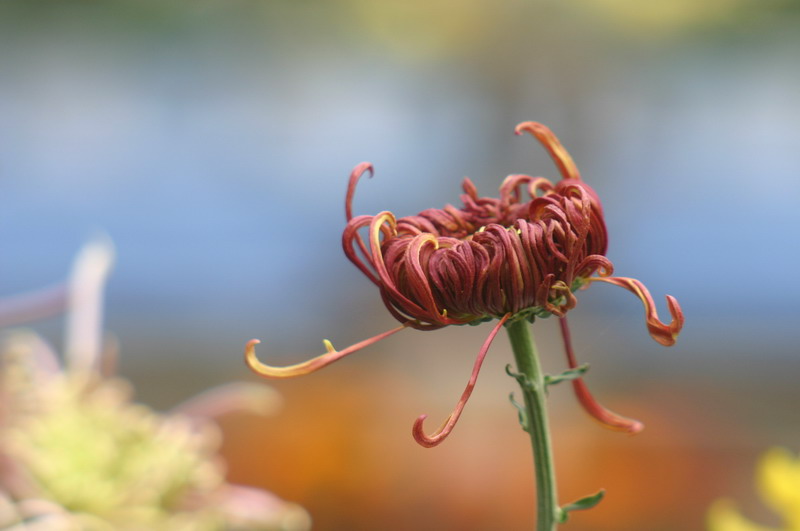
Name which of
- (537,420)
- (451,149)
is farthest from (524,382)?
(451,149)

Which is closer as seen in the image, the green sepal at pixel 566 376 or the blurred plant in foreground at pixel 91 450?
the green sepal at pixel 566 376

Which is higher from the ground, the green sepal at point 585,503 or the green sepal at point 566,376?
the green sepal at point 566,376

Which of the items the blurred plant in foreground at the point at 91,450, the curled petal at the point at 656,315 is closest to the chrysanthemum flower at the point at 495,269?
the curled petal at the point at 656,315

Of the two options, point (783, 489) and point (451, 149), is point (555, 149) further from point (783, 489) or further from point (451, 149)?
point (451, 149)

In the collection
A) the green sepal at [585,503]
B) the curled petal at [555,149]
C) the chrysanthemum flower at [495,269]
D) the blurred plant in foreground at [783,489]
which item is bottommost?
the blurred plant in foreground at [783,489]

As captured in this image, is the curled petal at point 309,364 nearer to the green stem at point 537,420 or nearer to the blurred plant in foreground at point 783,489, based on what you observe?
the green stem at point 537,420

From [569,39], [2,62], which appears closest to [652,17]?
[569,39]

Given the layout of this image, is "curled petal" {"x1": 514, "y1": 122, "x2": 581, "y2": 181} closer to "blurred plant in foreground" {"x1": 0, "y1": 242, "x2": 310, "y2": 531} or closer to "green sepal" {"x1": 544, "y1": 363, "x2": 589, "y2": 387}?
"green sepal" {"x1": 544, "y1": 363, "x2": 589, "y2": 387}

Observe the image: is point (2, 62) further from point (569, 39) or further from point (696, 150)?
point (696, 150)

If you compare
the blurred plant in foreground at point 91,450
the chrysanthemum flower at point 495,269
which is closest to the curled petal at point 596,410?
the chrysanthemum flower at point 495,269

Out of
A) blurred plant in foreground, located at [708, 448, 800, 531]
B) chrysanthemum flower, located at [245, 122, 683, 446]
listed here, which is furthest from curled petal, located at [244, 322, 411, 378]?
blurred plant in foreground, located at [708, 448, 800, 531]
